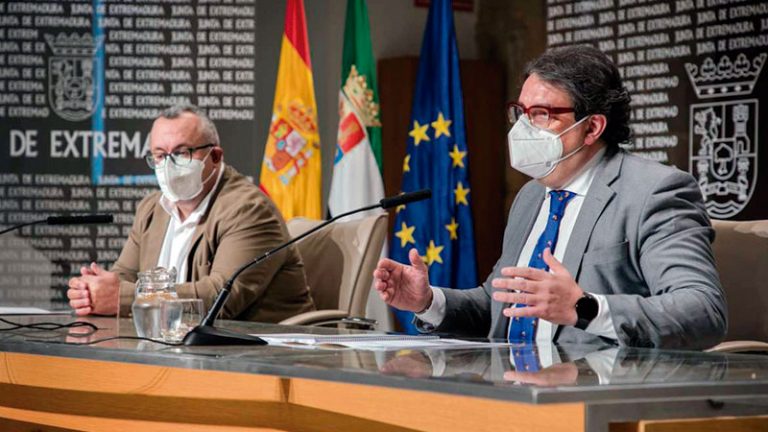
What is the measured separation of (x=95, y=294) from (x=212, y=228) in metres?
0.62

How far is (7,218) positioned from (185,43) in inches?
51.0

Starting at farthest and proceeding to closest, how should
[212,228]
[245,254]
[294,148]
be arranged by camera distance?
[294,148] → [212,228] → [245,254]

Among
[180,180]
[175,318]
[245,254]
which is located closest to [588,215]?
[175,318]

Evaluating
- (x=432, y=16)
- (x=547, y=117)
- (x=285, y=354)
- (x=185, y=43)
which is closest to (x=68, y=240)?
(x=185, y=43)

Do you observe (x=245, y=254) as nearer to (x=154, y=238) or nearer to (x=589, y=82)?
(x=154, y=238)

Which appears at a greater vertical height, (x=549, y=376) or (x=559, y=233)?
(x=559, y=233)

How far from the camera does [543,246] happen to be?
2883 mm

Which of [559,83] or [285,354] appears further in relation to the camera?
[559,83]

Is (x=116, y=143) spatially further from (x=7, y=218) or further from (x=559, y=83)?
(x=559, y=83)

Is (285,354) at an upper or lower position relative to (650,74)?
lower

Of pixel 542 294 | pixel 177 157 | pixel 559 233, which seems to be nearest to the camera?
pixel 542 294

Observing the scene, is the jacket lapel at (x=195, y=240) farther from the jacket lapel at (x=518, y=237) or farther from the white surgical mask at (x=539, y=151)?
the white surgical mask at (x=539, y=151)

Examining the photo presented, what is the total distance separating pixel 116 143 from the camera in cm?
582

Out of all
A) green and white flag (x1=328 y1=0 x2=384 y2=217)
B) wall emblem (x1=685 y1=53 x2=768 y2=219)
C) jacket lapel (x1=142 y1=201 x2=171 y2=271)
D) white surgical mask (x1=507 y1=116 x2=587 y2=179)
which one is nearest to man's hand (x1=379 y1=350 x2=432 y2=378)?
white surgical mask (x1=507 y1=116 x2=587 y2=179)
